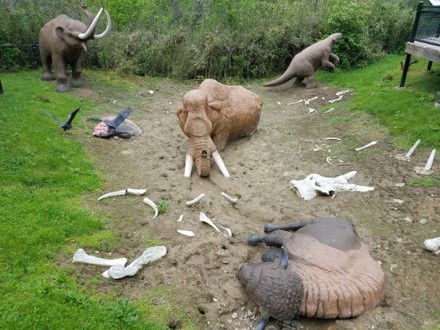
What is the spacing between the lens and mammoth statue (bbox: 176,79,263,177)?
251 inches

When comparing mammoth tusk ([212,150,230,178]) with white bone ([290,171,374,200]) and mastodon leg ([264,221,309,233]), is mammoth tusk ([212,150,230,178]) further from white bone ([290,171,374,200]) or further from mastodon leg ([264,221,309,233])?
mastodon leg ([264,221,309,233])

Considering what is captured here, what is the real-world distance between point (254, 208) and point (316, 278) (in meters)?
2.00

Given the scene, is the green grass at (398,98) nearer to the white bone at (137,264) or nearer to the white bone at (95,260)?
the white bone at (137,264)

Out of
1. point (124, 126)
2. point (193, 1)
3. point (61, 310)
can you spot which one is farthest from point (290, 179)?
point (193, 1)

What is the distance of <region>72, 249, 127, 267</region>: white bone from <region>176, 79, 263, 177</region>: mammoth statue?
90.3 inches

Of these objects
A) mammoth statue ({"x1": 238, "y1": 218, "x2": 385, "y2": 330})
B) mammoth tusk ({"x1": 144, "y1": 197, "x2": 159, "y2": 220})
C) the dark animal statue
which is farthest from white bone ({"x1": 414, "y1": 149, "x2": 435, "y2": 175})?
the dark animal statue

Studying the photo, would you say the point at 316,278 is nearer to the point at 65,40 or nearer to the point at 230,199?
the point at 230,199

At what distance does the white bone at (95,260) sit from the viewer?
416 cm

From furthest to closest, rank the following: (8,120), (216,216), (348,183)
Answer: (8,120)
(348,183)
(216,216)

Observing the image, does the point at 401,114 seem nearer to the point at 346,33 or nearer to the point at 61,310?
the point at 346,33

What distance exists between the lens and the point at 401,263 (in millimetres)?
4418

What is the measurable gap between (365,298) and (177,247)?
6.66 feet

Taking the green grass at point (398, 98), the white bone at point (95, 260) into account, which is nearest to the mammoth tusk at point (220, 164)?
the white bone at point (95, 260)

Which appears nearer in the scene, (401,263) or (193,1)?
(401,263)
